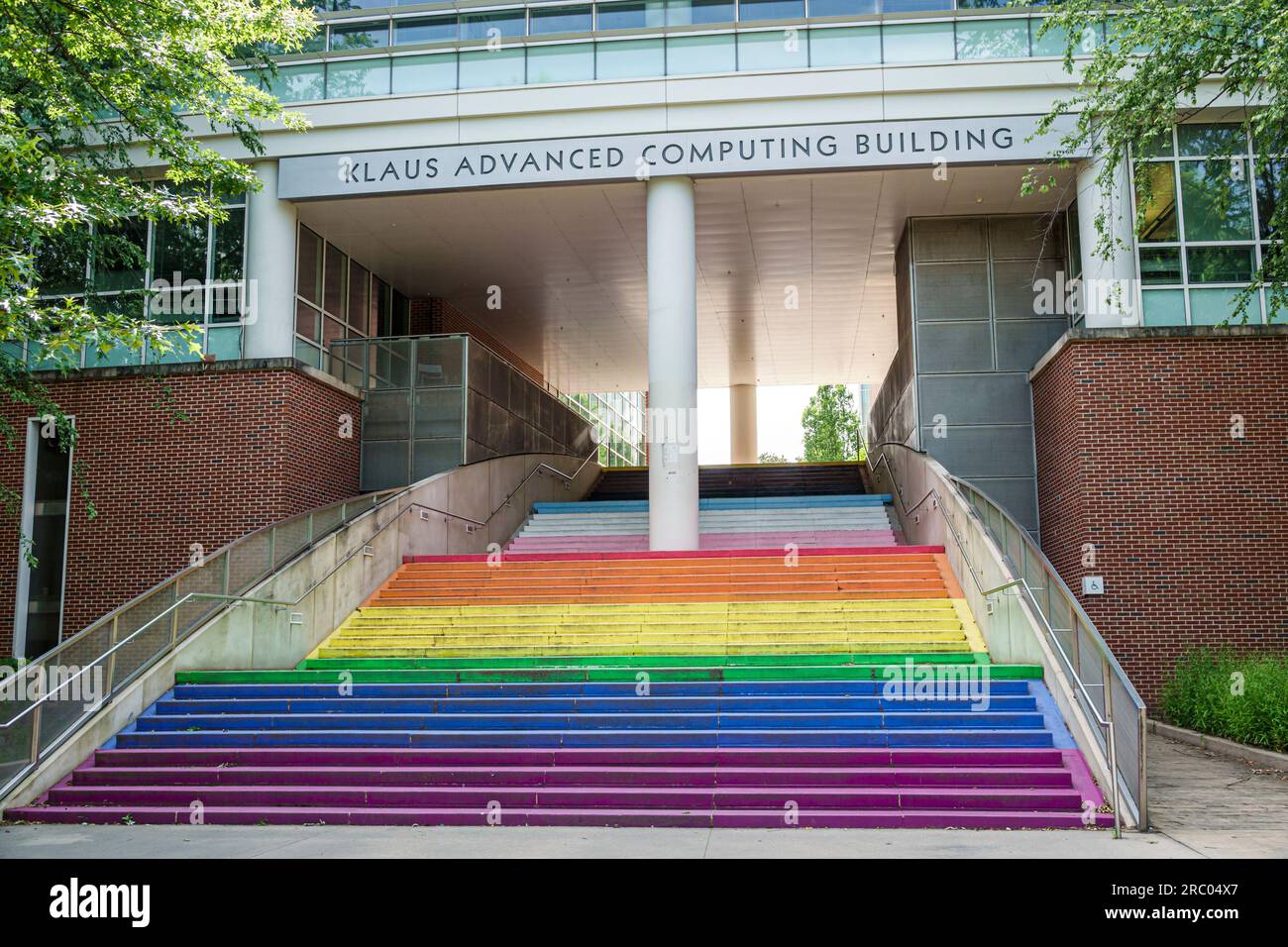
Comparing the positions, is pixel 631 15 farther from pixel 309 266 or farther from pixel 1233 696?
pixel 1233 696

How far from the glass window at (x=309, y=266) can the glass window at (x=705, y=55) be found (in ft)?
23.6

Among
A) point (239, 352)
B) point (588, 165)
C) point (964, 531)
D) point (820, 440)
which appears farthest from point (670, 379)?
point (820, 440)

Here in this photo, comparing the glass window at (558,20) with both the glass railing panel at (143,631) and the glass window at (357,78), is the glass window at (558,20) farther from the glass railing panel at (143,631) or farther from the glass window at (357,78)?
the glass railing panel at (143,631)

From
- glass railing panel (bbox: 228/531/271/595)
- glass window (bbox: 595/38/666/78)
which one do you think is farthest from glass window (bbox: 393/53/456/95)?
glass railing panel (bbox: 228/531/271/595)

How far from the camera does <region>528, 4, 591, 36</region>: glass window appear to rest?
1944 centimetres

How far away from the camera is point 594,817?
931cm

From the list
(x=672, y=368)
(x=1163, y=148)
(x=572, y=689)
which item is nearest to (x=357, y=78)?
(x=672, y=368)

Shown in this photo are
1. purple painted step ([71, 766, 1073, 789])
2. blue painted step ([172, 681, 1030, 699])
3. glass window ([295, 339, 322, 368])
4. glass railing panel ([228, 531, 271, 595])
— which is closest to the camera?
purple painted step ([71, 766, 1073, 789])

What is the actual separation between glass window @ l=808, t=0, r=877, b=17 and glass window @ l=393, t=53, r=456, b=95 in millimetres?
6036

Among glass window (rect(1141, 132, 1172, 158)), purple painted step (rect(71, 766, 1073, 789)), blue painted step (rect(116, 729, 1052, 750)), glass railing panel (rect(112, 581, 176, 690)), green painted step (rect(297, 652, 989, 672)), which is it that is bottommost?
purple painted step (rect(71, 766, 1073, 789))

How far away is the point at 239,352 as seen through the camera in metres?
19.0

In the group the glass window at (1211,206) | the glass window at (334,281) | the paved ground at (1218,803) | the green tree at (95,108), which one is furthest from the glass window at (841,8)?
the paved ground at (1218,803)

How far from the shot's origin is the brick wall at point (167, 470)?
18000mm

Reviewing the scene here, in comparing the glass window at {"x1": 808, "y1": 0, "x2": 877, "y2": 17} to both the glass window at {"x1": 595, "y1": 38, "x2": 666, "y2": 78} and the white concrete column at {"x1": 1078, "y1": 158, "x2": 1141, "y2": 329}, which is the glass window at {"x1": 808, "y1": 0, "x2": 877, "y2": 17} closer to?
the glass window at {"x1": 595, "y1": 38, "x2": 666, "y2": 78}
